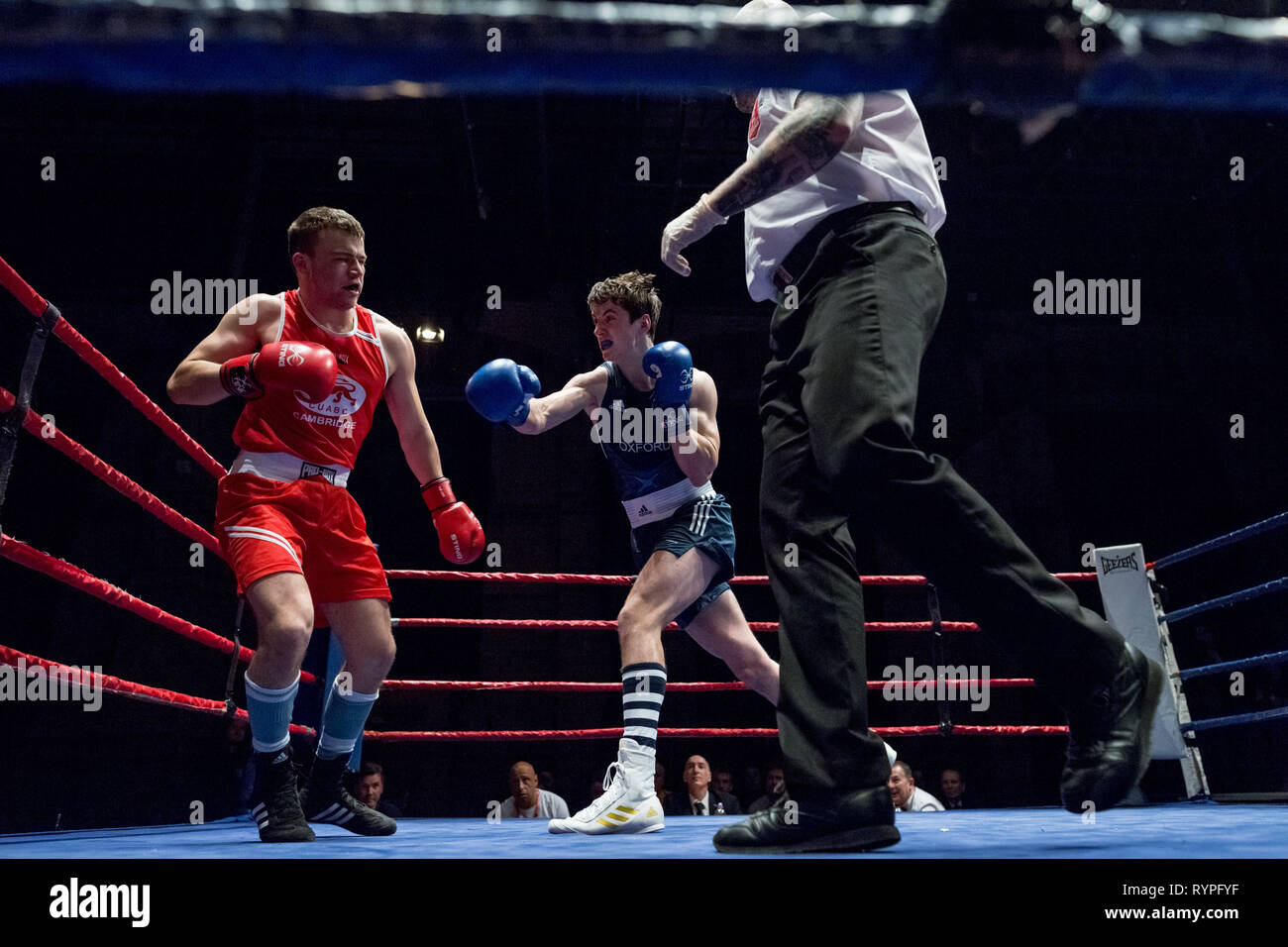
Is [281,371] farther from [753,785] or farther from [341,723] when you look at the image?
[753,785]

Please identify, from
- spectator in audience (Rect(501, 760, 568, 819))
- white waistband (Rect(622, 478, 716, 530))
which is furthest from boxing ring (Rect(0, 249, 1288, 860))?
spectator in audience (Rect(501, 760, 568, 819))

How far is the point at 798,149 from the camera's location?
1.49m

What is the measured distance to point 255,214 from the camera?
8820 mm

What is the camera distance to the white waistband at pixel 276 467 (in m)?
2.19

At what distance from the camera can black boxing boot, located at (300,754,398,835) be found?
7.51ft

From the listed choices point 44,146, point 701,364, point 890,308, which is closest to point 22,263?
point 44,146

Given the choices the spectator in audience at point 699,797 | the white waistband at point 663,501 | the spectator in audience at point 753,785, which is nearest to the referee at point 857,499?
the white waistband at point 663,501

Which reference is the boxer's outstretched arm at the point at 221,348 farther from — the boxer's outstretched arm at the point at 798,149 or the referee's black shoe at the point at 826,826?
the referee's black shoe at the point at 826,826

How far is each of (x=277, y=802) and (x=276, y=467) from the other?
658 millimetres

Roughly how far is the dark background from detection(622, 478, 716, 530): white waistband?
18.1ft

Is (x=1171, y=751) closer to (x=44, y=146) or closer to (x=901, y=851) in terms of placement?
(x=901, y=851)

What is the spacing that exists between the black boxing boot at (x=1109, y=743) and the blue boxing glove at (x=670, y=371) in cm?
124

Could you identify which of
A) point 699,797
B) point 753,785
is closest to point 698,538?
point 699,797

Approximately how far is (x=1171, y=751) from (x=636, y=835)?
7.35 feet
